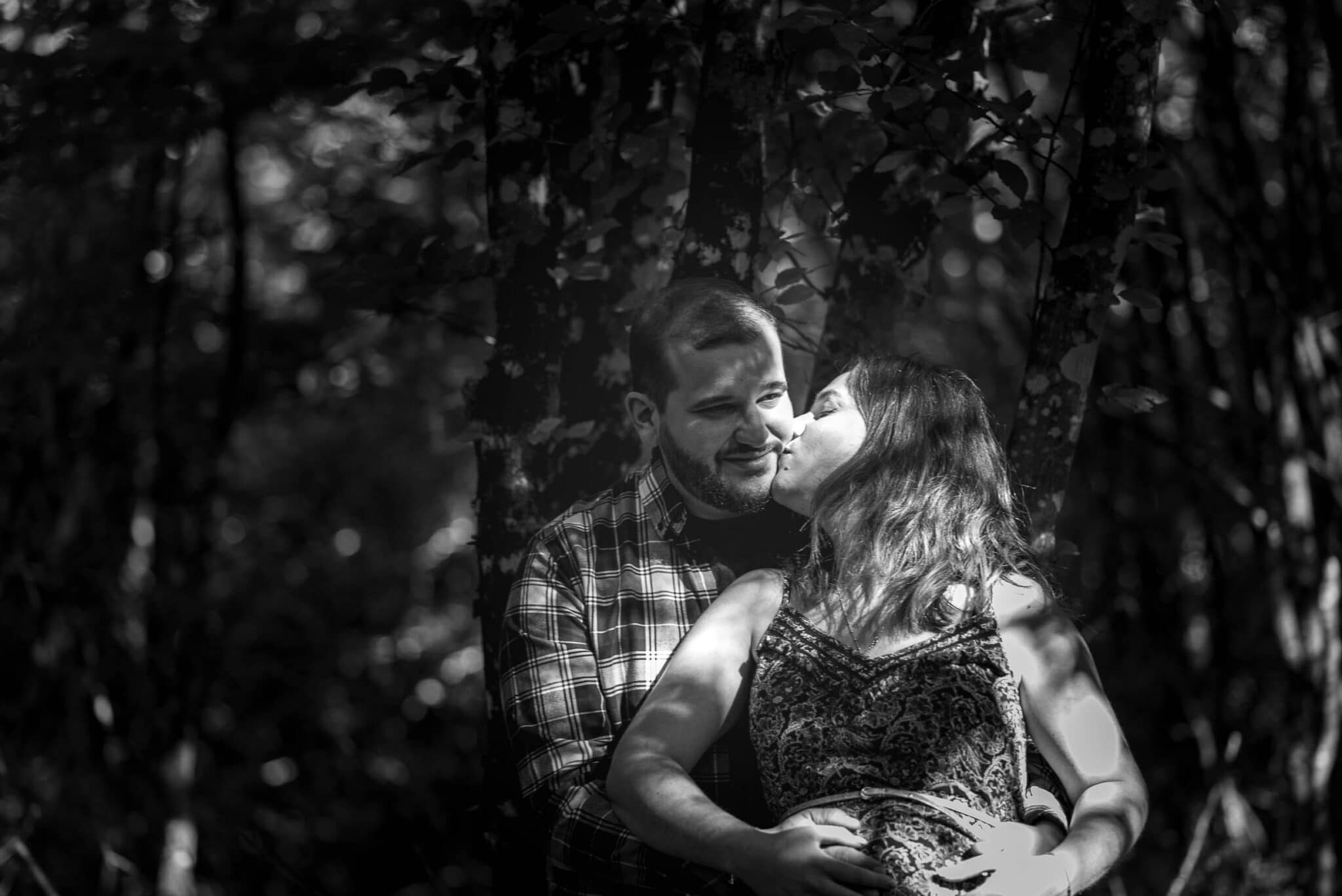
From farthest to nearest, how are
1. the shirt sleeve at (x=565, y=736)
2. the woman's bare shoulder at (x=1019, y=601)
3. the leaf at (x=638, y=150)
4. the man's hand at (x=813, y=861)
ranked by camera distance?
the leaf at (x=638, y=150)
the shirt sleeve at (x=565, y=736)
the woman's bare shoulder at (x=1019, y=601)
the man's hand at (x=813, y=861)

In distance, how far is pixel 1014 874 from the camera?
7.80 feet

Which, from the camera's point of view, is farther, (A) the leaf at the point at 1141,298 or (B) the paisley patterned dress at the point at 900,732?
(A) the leaf at the point at 1141,298

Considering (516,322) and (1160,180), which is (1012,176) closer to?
(1160,180)

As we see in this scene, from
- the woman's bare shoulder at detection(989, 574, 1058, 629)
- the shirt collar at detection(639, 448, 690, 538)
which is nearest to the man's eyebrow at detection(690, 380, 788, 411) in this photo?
the shirt collar at detection(639, 448, 690, 538)

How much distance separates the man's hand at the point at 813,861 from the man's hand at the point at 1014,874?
5.7 inches

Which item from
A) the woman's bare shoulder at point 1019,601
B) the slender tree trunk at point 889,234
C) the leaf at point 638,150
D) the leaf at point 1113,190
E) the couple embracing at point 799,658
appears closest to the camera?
the couple embracing at point 799,658

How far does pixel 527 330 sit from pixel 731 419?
0.89 metres

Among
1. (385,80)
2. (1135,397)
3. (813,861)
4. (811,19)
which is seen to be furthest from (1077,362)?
(385,80)

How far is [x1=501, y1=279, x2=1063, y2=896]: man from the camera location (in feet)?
9.42

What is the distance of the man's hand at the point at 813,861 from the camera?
2.34 metres

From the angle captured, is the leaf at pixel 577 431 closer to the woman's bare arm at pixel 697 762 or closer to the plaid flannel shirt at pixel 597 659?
the plaid flannel shirt at pixel 597 659

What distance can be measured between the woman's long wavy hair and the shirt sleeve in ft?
1.86

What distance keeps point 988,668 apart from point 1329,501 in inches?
162

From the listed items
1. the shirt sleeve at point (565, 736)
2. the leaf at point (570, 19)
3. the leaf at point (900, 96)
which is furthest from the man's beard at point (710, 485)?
the leaf at point (570, 19)
